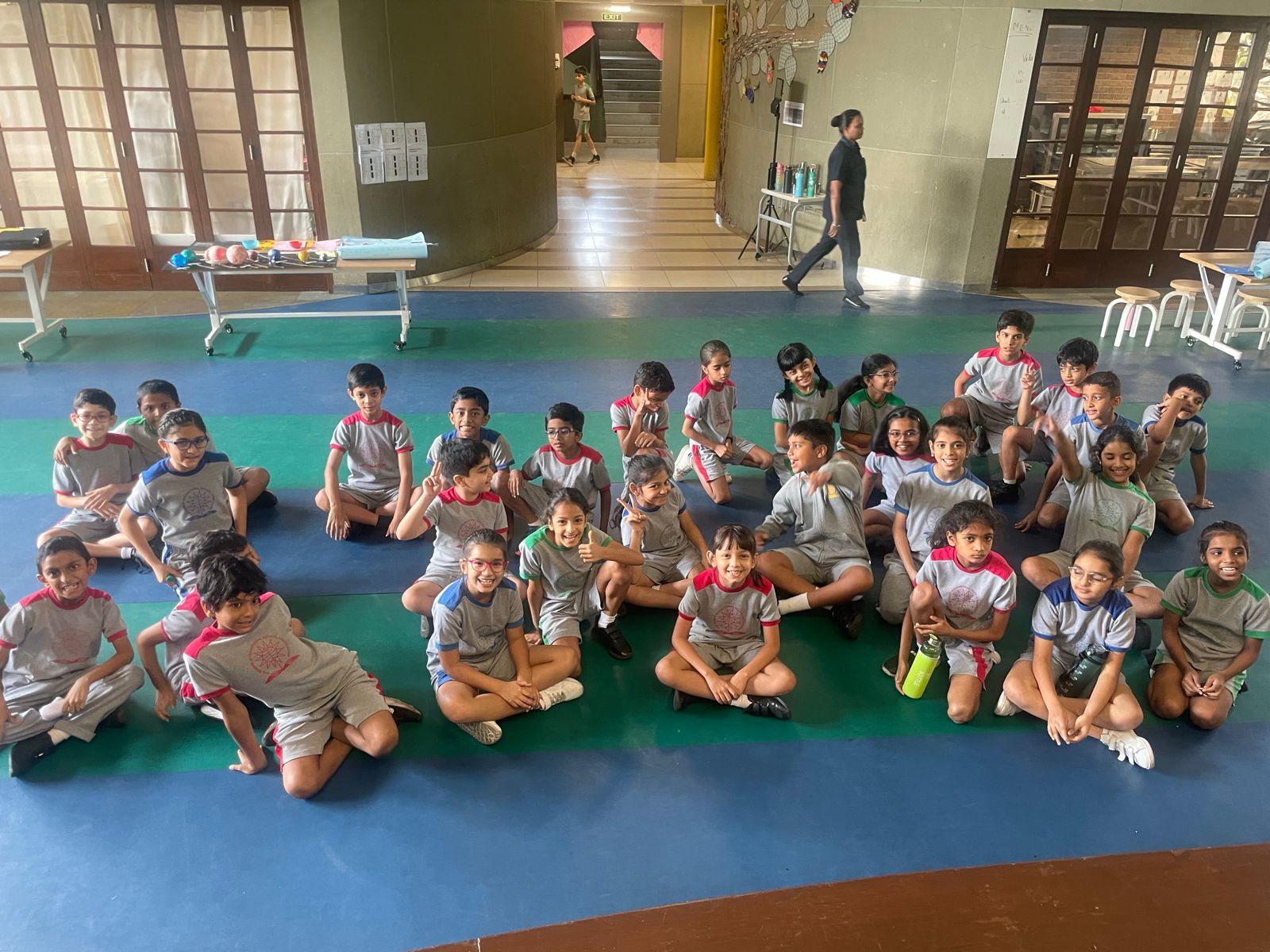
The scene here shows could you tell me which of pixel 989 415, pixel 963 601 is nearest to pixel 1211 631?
pixel 963 601

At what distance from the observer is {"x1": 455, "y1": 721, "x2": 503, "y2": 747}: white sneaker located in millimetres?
3668

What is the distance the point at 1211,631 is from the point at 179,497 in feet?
15.3

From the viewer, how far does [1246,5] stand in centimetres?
893

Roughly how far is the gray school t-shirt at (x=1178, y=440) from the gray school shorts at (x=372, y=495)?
4.26 metres

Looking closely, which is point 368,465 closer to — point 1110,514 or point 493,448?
point 493,448

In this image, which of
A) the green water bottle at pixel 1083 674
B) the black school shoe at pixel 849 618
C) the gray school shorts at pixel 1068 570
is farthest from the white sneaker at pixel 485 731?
the gray school shorts at pixel 1068 570

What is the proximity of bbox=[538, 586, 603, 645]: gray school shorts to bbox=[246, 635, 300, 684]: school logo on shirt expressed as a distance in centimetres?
114

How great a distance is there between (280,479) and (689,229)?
28.1ft

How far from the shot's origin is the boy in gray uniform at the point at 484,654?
3.60m

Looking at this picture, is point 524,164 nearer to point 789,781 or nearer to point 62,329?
point 62,329

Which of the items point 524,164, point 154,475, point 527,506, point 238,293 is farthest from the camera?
point 524,164

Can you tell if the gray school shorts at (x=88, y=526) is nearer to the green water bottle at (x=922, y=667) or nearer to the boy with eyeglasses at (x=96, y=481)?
the boy with eyeglasses at (x=96, y=481)

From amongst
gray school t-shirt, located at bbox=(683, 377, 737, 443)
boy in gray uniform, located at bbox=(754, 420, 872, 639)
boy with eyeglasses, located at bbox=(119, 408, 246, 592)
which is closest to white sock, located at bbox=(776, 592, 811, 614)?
boy in gray uniform, located at bbox=(754, 420, 872, 639)

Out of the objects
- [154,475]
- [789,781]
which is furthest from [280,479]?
[789,781]
